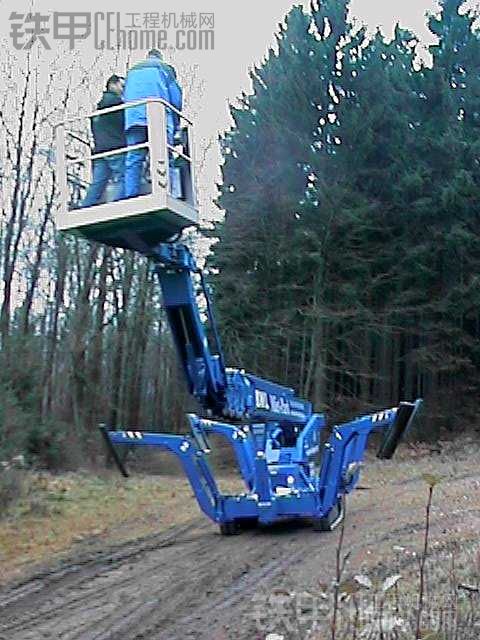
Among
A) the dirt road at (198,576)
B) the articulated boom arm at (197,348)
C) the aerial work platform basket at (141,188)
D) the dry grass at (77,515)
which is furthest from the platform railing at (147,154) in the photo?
the dry grass at (77,515)

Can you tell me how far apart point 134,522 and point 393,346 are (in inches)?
643

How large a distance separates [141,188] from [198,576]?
Result: 3963mm

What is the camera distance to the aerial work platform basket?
8117 mm

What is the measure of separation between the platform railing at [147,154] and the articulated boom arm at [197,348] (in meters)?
1.26

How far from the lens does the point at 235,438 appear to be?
446 inches

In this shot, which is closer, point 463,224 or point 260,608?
point 260,608

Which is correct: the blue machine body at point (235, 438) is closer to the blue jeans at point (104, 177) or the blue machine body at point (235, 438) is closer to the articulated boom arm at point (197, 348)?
the articulated boom arm at point (197, 348)

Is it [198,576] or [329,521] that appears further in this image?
[329,521]

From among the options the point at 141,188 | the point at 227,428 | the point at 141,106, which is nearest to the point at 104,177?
the point at 141,188

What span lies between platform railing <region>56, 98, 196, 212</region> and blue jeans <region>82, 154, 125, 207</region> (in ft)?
0.19

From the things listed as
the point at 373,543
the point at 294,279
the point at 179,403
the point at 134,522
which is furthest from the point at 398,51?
the point at 373,543

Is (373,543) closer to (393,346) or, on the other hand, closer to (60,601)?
(60,601)

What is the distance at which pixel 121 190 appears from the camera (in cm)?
838

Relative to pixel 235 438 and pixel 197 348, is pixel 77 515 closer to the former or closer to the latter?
pixel 235 438
